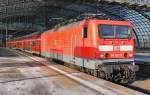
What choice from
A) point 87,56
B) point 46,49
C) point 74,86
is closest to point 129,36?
point 87,56

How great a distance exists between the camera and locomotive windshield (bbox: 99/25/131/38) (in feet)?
58.0

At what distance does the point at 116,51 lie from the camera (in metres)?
17.6

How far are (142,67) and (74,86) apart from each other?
524 inches

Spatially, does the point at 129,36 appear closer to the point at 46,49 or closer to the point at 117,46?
the point at 117,46

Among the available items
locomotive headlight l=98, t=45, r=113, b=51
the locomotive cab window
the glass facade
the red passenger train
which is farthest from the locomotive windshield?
the glass facade

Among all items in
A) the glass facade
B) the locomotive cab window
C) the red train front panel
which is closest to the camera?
the red train front panel

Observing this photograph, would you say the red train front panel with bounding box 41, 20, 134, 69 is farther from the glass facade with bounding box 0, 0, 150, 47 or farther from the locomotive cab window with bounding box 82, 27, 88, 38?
the glass facade with bounding box 0, 0, 150, 47

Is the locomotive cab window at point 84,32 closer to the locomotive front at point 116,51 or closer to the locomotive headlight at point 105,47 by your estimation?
the locomotive front at point 116,51

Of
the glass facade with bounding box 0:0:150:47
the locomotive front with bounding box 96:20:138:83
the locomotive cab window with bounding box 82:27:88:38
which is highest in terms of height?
the glass facade with bounding box 0:0:150:47

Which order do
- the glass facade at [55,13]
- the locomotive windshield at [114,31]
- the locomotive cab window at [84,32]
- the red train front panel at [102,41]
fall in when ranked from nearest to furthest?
1. the red train front panel at [102,41]
2. the locomotive windshield at [114,31]
3. the locomotive cab window at [84,32]
4. the glass facade at [55,13]

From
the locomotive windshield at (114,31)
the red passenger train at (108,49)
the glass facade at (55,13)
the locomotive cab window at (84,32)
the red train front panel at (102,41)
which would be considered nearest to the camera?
the red passenger train at (108,49)

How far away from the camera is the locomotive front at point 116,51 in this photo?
1717cm

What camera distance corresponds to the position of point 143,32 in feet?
267

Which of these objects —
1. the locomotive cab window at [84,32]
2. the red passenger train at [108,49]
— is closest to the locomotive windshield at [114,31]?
→ the red passenger train at [108,49]
